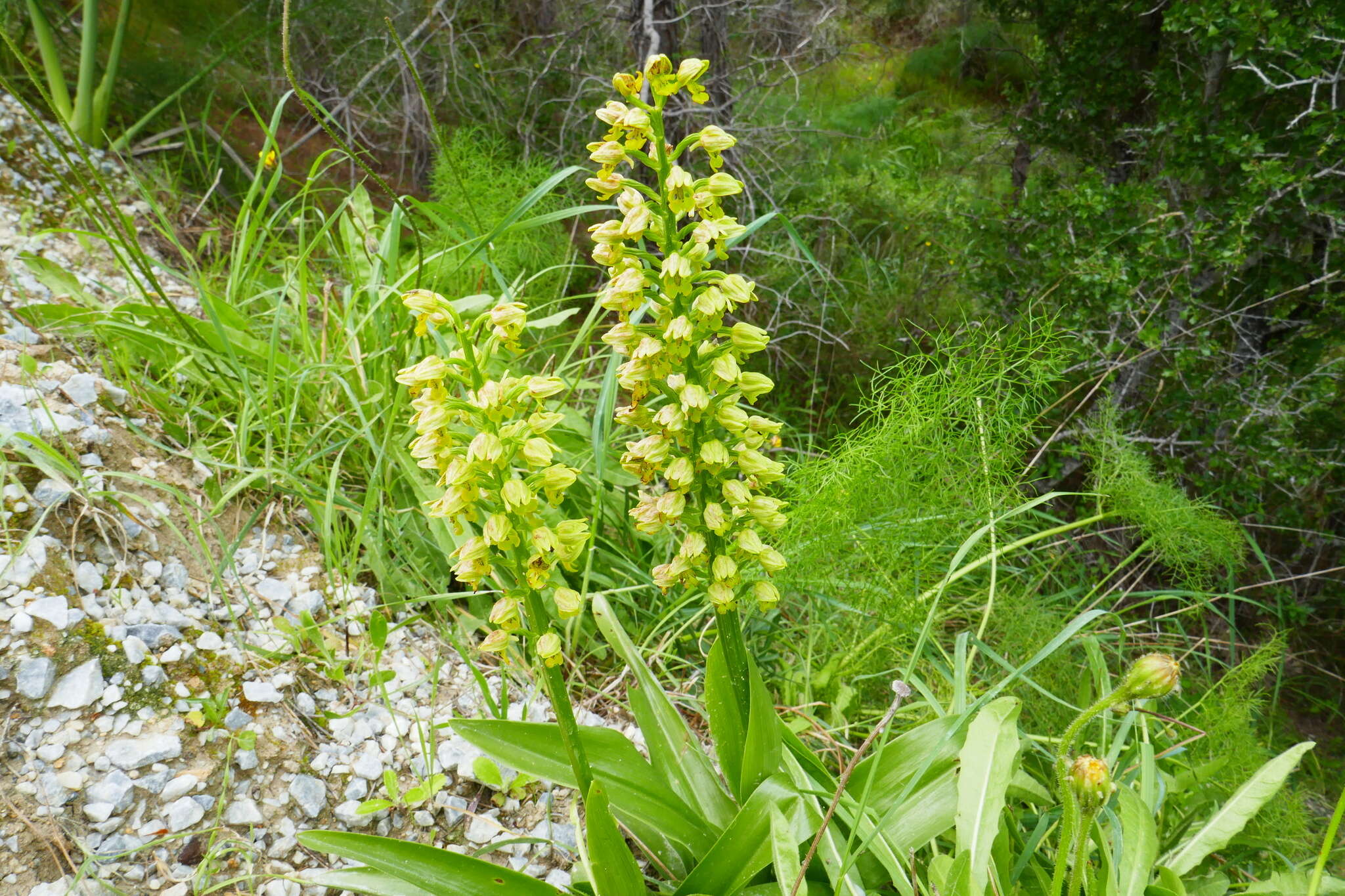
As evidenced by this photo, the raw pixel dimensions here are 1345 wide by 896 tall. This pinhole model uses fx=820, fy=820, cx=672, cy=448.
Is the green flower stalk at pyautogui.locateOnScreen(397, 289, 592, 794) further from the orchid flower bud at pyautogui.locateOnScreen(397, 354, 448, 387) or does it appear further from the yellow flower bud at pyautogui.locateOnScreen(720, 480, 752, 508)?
the yellow flower bud at pyautogui.locateOnScreen(720, 480, 752, 508)

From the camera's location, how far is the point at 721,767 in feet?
5.67

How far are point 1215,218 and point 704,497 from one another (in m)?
2.66

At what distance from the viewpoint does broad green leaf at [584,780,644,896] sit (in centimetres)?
132

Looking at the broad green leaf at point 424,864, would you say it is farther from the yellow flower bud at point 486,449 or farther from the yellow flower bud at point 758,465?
the yellow flower bud at point 758,465

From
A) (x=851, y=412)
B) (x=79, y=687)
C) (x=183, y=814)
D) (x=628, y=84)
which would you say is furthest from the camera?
(x=851, y=412)

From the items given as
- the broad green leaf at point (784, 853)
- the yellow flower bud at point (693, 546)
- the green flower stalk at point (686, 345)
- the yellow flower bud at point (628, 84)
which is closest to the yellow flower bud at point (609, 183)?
the green flower stalk at point (686, 345)

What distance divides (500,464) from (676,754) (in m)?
0.92

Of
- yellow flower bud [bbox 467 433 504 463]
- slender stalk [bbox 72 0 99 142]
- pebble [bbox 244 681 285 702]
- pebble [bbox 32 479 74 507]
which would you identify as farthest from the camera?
slender stalk [bbox 72 0 99 142]

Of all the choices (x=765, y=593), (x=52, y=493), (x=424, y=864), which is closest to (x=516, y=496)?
(x=765, y=593)

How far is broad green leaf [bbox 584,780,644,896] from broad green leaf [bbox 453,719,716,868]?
169 millimetres

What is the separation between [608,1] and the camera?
457 cm

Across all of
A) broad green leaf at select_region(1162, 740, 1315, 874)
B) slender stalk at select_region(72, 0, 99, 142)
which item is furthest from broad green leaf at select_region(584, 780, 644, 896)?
slender stalk at select_region(72, 0, 99, 142)

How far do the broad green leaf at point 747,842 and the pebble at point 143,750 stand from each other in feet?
3.91

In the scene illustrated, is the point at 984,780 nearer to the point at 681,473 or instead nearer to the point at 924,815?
the point at 924,815
